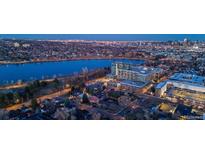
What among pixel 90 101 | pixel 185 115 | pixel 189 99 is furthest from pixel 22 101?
pixel 189 99

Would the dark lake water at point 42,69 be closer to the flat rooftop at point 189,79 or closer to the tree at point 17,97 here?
the tree at point 17,97

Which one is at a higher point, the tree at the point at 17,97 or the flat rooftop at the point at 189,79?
the flat rooftop at the point at 189,79

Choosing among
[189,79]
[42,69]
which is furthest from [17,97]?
[42,69]

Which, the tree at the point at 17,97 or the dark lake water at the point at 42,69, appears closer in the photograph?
the tree at the point at 17,97

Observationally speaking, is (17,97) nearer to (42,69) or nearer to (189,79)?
(189,79)

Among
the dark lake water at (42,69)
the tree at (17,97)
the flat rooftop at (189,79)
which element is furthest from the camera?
the dark lake water at (42,69)

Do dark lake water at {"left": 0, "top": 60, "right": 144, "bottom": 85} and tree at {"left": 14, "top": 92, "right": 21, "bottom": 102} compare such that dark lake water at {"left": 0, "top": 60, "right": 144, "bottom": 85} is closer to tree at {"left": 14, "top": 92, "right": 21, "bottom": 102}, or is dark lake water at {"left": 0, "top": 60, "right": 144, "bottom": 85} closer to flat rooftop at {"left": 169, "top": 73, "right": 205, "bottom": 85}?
tree at {"left": 14, "top": 92, "right": 21, "bottom": 102}

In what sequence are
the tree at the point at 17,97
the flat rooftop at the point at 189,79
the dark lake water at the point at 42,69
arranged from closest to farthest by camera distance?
the tree at the point at 17,97
the flat rooftop at the point at 189,79
the dark lake water at the point at 42,69

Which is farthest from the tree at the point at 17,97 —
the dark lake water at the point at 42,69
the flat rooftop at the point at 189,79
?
the flat rooftop at the point at 189,79

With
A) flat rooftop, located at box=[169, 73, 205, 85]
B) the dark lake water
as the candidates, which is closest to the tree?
the dark lake water
